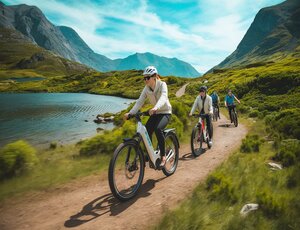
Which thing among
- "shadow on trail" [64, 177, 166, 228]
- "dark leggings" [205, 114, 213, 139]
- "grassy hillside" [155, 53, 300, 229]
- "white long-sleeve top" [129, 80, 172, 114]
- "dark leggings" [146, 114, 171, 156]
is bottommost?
"grassy hillside" [155, 53, 300, 229]

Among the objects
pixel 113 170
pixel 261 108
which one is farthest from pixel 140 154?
pixel 261 108

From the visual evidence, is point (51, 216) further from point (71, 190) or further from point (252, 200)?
point (252, 200)

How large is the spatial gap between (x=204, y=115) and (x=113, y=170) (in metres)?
6.78

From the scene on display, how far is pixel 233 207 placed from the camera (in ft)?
18.2

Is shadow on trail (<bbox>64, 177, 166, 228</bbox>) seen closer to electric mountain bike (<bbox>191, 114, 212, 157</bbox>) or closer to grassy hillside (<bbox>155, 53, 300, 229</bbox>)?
grassy hillside (<bbox>155, 53, 300, 229</bbox>)

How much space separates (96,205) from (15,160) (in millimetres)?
3966

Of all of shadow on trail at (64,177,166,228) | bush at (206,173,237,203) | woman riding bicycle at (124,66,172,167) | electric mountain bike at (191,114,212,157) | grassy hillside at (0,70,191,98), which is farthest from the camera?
grassy hillside at (0,70,191,98)

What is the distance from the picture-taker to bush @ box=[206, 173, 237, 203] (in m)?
6.03

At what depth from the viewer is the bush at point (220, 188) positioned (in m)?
6.03

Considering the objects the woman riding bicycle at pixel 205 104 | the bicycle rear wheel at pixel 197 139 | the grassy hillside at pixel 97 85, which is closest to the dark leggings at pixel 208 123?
the woman riding bicycle at pixel 205 104

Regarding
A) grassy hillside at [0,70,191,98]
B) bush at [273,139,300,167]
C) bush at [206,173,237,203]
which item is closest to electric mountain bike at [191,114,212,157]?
bush at [273,139,300,167]

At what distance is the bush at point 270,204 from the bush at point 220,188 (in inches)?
26.7

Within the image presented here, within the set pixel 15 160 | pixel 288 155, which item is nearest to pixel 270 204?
pixel 288 155

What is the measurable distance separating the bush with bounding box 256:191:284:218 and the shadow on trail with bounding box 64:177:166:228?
2.86 m
